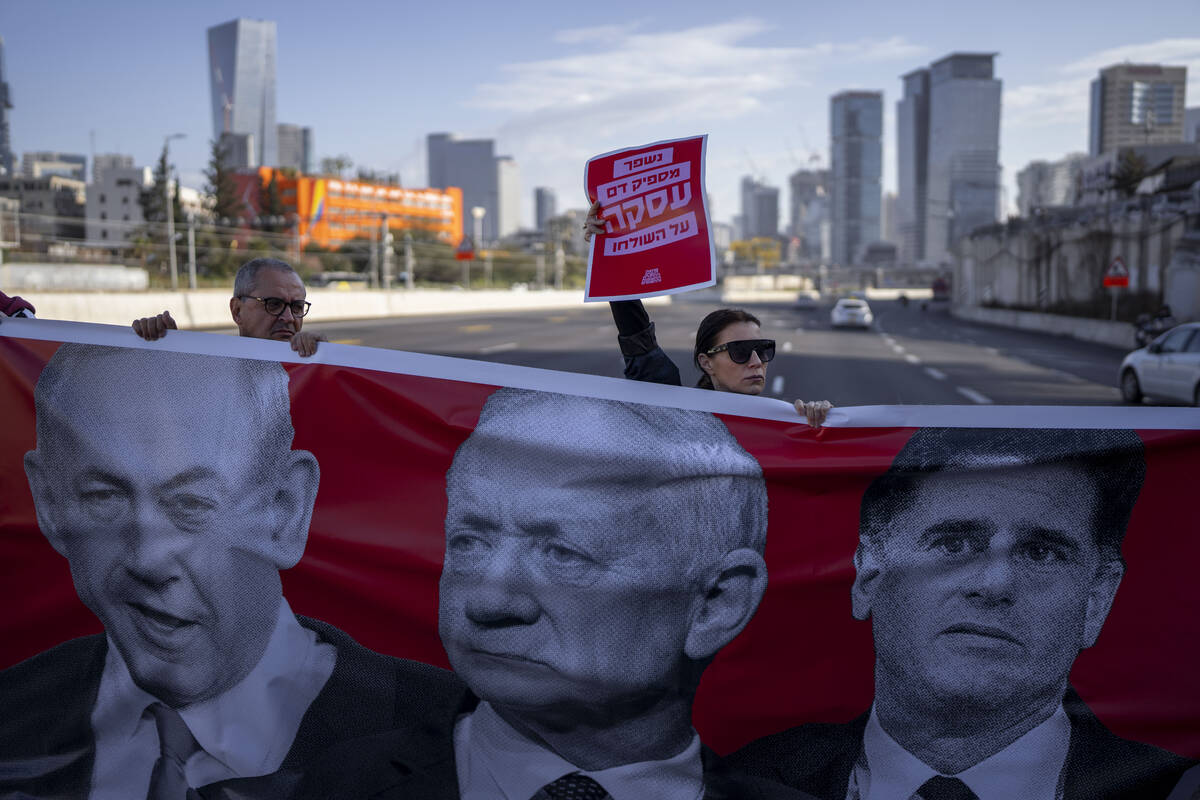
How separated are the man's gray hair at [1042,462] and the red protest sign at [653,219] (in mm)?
1085

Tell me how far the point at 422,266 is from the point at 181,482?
403 ft

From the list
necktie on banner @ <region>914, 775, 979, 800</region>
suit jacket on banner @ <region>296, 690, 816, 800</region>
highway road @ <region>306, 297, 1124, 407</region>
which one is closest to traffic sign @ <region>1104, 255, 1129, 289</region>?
highway road @ <region>306, 297, 1124, 407</region>

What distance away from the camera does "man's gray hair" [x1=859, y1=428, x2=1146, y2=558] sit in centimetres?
350

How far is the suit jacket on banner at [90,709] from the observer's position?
3633 mm

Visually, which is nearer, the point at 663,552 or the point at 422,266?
the point at 663,552

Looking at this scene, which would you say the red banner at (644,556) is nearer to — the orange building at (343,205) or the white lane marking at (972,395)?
the white lane marking at (972,395)

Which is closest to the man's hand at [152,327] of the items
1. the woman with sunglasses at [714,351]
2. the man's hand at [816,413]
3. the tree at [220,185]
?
the woman with sunglasses at [714,351]

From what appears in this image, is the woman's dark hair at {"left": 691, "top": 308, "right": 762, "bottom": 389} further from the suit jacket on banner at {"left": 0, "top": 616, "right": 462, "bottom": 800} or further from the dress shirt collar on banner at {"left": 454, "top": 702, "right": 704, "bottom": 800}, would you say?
the suit jacket on banner at {"left": 0, "top": 616, "right": 462, "bottom": 800}

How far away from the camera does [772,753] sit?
3.52 meters

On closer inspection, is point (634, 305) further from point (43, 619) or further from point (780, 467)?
point (43, 619)

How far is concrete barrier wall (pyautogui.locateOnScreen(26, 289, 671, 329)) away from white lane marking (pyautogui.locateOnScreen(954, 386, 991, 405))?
1411cm

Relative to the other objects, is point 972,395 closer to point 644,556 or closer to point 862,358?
point 862,358

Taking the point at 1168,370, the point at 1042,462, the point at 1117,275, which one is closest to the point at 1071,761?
the point at 1042,462

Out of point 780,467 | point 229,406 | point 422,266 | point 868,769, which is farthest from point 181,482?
point 422,266
